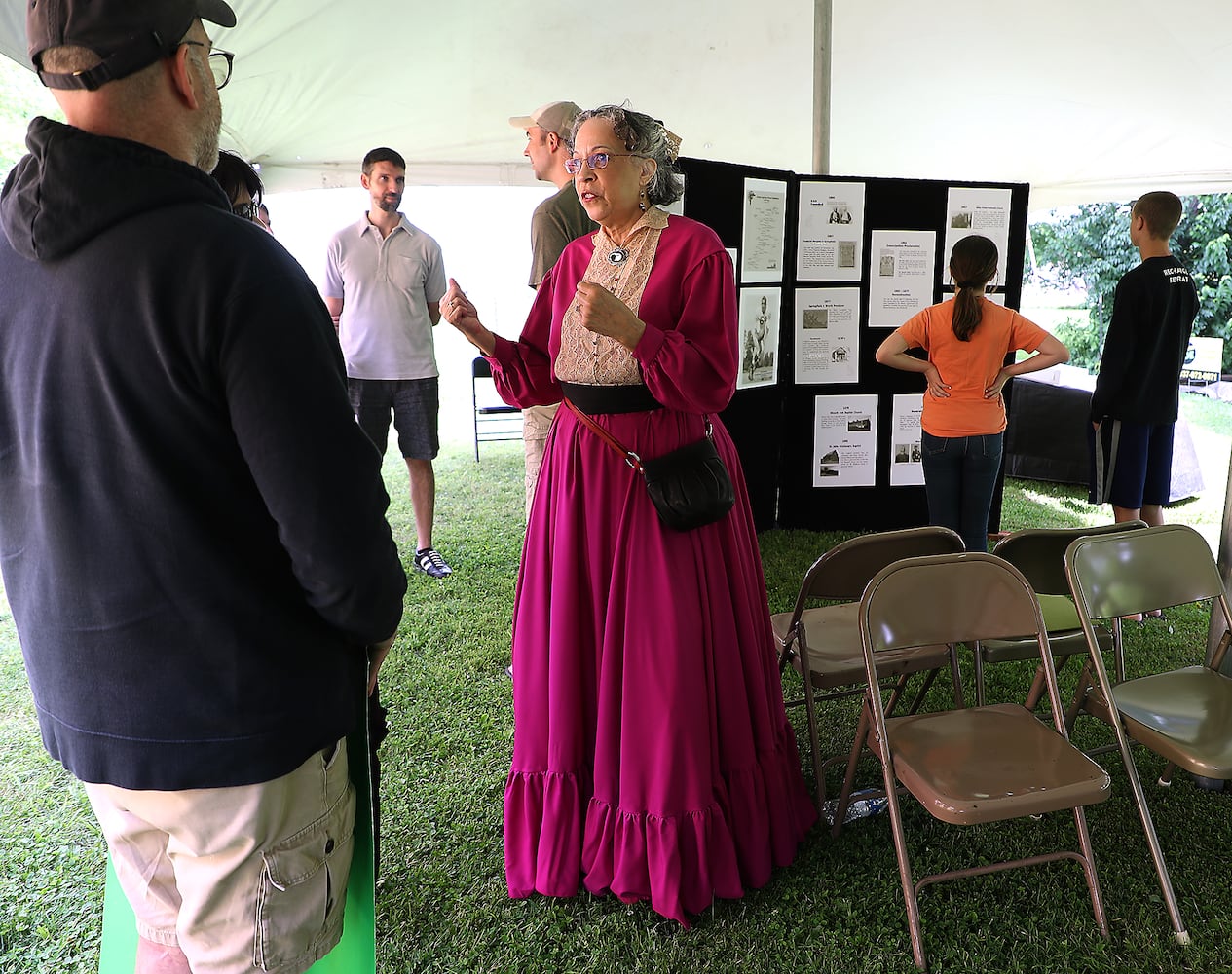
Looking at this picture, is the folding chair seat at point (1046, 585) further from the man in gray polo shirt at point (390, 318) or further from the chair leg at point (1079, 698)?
the man in gray polo shirt at point (390, 318)

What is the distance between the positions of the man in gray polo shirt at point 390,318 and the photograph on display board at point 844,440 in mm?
2256

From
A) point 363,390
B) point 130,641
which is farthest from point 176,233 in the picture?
point 363,390

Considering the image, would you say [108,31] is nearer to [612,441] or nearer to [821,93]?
[612,441]

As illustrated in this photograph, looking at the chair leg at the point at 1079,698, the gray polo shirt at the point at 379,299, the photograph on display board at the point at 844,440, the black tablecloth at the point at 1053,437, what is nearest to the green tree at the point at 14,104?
the gray polo shirt at the point at 379,299

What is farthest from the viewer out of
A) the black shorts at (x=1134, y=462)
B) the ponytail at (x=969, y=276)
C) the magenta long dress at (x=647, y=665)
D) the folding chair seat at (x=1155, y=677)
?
the black shorts at (x=1134, y=462)

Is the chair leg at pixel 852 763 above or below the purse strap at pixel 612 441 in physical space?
below

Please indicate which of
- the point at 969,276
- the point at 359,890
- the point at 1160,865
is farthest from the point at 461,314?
the point at 969,276

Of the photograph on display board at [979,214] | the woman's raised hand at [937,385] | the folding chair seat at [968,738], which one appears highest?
the photograph on display board at [979,214]

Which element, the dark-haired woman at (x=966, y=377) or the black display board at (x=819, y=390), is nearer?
the dark-haired woman at (x=966, y=377)

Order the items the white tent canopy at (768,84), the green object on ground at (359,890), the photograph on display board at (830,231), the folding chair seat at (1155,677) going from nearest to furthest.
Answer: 1. the green object on ground at (359,890)
2. the folding chair seat at (1155,677)
3. the photograph on display board at (830,231)
4. the white tent canopy at (768,84)

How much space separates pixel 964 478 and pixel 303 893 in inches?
136

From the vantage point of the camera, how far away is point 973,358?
386 cm

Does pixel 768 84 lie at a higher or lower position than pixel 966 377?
higher

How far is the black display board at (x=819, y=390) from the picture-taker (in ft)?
16.1
